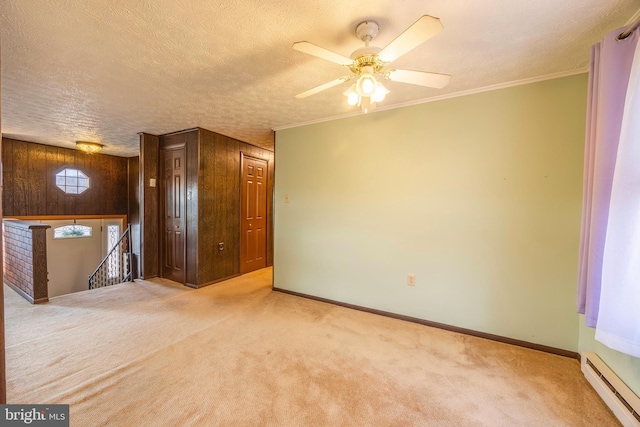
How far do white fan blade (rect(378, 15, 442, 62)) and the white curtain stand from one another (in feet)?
3.47

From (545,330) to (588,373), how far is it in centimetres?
40

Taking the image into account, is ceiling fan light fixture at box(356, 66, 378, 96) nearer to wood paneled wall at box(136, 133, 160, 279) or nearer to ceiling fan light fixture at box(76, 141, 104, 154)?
wood paneled wall at box(136, 133, 160, 279)

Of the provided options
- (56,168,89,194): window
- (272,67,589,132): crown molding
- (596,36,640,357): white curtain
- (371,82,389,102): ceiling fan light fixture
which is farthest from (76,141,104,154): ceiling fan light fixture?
(596,36,640,357): white curtain

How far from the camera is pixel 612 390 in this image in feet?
5.32

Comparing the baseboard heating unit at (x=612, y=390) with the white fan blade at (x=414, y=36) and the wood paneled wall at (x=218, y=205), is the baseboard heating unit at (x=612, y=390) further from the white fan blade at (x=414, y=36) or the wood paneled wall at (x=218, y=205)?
the wood paneled wall at (x=218, y=205)

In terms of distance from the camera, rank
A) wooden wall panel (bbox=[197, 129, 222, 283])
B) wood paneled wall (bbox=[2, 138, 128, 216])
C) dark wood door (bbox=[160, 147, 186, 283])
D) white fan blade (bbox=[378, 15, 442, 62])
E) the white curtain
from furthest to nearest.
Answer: wood paneled wall (bbox=[2, 138, 128, 216]) < dark wood door (bbox=[160, 147, 186, 283]) < wooden wall panel (bbox=[197, 129, 222, 283]) < the white curtain < white fan blade (bbox=[378, 15, 442, 62])

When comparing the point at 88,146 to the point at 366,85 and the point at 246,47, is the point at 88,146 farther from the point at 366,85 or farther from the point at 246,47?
the point at 366,85

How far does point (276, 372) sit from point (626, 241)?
2203 millimetres

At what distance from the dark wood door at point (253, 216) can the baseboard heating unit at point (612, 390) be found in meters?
4.05

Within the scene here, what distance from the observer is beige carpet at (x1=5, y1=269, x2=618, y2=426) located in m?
1.55

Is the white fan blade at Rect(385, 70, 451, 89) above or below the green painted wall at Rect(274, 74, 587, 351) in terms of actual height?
above

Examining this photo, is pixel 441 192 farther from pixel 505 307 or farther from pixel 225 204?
pixel 225 204

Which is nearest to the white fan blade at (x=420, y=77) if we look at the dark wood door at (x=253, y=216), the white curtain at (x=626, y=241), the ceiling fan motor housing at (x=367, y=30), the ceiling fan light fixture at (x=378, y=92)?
the ceiling fan light fixture at (x=378, y=92)

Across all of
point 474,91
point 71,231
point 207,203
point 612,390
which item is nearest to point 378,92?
point 474,91
